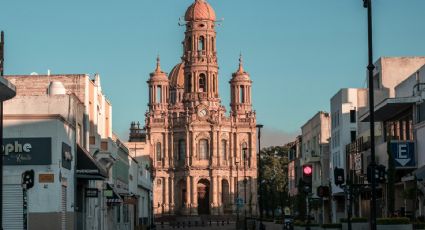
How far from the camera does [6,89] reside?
81.7 feet

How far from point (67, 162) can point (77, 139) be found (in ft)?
14.2

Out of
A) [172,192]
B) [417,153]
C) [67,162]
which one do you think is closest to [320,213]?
[417,153]

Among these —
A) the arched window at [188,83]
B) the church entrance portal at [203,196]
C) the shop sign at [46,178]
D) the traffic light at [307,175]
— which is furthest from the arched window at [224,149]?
the traffic light at [307,175]

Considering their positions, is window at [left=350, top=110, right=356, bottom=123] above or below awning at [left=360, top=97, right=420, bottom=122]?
above

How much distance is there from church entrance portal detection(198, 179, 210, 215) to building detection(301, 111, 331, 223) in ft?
230

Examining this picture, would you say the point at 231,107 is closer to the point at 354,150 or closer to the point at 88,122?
the point at 354,150

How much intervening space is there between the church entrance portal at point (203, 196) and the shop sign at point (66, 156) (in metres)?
139

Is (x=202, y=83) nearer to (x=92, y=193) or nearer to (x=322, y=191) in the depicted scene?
(x=92, y=193)

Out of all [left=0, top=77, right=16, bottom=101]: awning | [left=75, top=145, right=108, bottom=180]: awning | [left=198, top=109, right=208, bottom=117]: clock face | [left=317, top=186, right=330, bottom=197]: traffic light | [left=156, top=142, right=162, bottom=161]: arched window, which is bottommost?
[left=317, top=186, right=330, bottom=197]: traffic light

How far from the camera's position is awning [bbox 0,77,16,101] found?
78.3 ft

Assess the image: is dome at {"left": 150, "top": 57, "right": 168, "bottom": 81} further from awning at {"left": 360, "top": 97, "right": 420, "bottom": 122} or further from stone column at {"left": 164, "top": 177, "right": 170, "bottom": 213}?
awning at {"left": 360, "top": 97, "right": 420, "bottom": 122}

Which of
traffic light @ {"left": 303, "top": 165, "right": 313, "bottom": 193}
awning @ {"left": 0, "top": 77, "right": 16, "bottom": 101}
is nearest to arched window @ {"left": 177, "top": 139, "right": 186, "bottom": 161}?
traffic light @ {"left": 303, "top": 165, "right": 313, "bottom": 193}

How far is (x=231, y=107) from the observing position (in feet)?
626

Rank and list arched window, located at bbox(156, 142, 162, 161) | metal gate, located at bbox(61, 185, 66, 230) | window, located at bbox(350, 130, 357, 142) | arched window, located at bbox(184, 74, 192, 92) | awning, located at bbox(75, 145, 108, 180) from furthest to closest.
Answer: arched window, located at bbox(184, 74, 192, 92) → arched window, located at bbox(156, 142, 162, 161) → window, located at bbox(350, 130, 357, 142) → awning, located at bbox(75, 145, 108, 180) → metal gate, located at bbox(61, 185, 66, 230)
